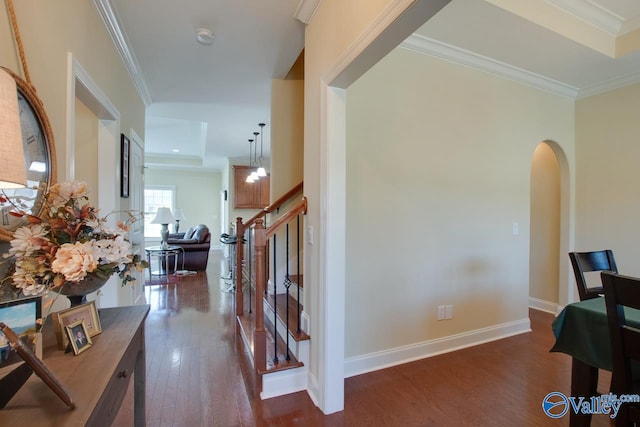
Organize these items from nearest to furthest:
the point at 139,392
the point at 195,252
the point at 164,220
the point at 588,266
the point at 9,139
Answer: the point at 9,139, the point at 139,392, the point at 588,266, the point at 164,220, the point at 195,252

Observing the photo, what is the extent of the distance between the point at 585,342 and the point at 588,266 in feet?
2.23

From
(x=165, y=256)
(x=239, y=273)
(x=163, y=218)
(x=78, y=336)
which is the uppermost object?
(x=163, y=218)

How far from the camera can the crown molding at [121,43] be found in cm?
213

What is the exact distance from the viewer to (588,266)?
77.4 inches

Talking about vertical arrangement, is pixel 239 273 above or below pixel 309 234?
below

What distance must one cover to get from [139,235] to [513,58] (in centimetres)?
445

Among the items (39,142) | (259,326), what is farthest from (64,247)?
(259,326)

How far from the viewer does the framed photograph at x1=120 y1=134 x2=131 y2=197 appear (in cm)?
285

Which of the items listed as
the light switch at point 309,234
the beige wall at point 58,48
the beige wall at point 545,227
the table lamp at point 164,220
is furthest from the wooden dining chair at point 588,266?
the table lamp at point 164,220

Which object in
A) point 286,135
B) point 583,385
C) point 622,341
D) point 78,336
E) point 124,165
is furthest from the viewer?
point 286,135

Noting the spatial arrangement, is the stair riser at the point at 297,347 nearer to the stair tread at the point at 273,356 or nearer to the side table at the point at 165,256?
the stair tread at the point at 273,356

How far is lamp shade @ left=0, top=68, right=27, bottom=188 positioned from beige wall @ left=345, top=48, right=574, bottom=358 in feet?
6.19

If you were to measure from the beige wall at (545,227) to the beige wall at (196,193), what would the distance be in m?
8.73

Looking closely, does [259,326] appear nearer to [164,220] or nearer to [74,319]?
[74,319]
